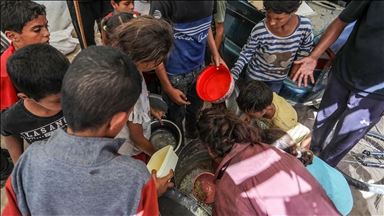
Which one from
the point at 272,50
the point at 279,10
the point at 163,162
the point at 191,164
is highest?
the point at 279,10

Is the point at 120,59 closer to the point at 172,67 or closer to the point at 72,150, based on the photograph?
the point at 72,150

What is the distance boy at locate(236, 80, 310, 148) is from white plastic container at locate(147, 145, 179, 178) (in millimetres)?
653

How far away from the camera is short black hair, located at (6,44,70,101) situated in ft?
4.25

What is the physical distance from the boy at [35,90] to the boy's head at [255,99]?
117 centimetres

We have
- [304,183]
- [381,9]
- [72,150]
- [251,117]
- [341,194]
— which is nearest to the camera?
[72,150]

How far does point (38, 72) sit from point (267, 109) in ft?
4.87

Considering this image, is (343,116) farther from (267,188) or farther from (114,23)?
(114,23)

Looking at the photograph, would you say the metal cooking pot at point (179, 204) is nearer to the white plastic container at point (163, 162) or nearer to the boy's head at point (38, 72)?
the white plastic container at point (163, 162)

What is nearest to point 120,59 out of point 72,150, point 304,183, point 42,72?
point 72,150

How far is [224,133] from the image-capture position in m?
1.51

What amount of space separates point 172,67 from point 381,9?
4.53 feet

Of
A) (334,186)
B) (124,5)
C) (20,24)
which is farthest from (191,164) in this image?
(20,24)

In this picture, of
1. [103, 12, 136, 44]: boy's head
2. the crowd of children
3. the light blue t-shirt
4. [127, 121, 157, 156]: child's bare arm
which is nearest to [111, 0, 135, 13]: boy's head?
the crowd of children

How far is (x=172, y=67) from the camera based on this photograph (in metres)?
2.03
